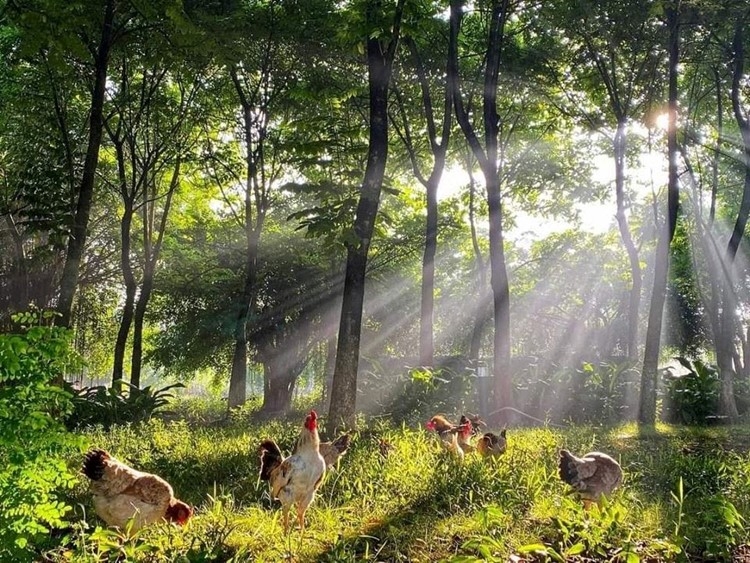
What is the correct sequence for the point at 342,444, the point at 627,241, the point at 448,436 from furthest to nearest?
the point at 627,241 < the point at 448,436 < the point at 342,444

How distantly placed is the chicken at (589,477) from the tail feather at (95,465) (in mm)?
3227

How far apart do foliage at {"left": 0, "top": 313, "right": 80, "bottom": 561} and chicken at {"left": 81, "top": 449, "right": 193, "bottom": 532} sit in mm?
788

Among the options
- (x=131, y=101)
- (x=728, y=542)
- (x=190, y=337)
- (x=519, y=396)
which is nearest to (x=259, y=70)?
(x=131, y=101)

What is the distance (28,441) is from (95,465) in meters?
0.97

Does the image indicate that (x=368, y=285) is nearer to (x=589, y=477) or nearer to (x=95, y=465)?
(x=589, y=477)

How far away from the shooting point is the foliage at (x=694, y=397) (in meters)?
11.2

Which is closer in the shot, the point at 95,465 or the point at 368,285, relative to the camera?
the point at 95,465

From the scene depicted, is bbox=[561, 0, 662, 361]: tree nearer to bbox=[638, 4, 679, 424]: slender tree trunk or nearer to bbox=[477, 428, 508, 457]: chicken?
bbox=[638, 4, 679, 424]: slender tree trunk

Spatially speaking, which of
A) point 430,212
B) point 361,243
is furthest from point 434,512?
point 430,212

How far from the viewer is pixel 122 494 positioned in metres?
3.68

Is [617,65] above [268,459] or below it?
above

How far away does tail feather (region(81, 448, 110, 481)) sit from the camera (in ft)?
11.7

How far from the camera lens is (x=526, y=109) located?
14.8 metres

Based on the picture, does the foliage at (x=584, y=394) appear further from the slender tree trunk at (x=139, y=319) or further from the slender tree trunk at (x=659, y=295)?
the slender tree trunk at (x=139, y=319)
